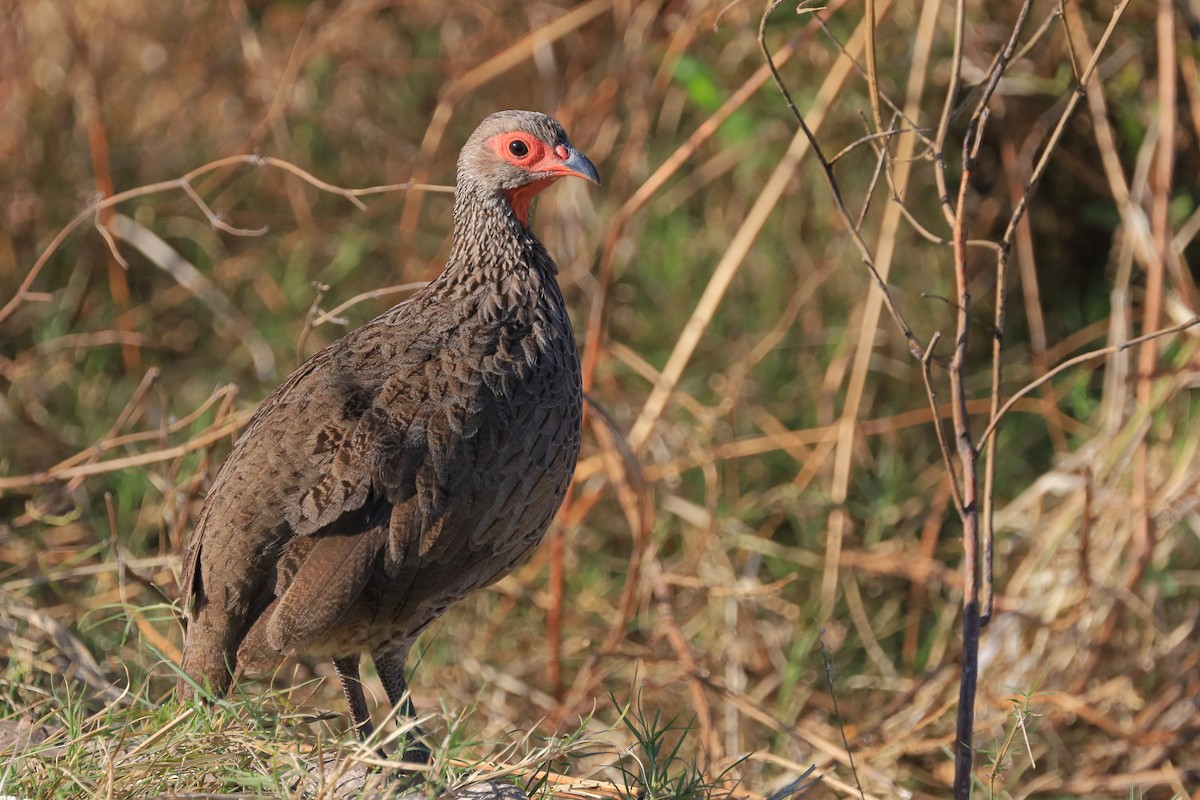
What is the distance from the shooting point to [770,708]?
471cm

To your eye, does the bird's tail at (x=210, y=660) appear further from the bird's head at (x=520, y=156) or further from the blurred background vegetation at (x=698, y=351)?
the bird's head at (x=520, y=156)

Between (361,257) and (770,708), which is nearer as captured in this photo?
(770,708)

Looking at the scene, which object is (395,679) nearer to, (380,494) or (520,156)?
(380,494)

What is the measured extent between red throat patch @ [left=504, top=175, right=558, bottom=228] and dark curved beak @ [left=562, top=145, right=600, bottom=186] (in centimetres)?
6

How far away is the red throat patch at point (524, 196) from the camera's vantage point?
3480mm

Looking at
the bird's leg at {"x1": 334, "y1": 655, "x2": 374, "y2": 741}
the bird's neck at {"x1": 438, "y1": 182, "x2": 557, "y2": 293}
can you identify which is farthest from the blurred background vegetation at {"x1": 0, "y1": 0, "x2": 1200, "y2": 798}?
the bird's leg at {"x1": 334, "y1": 655, "x2": 374, "y2": 741}

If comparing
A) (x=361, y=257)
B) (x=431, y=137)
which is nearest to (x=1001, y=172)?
(x=431, y=137)

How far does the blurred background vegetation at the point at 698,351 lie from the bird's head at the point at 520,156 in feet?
1.85

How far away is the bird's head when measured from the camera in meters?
3.40

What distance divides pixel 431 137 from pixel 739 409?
166 cm

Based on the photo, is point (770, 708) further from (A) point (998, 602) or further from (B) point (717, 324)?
(B) point (717, 324)

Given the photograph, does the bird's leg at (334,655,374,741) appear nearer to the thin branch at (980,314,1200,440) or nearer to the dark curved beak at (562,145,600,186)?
the dark curved beak at (562,145,600,186)

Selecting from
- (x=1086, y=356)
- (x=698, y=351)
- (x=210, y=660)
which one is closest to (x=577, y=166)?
(x=1086, y=356)

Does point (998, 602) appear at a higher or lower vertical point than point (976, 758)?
higher
